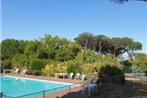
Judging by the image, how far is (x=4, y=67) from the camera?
101 feet

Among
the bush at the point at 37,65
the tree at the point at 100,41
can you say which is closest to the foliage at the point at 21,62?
the bush at the point at 37,65

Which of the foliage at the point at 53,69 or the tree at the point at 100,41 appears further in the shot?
the tree at the point at 100,41

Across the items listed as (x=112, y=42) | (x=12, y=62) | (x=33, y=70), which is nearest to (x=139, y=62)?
(x=33, y=70)

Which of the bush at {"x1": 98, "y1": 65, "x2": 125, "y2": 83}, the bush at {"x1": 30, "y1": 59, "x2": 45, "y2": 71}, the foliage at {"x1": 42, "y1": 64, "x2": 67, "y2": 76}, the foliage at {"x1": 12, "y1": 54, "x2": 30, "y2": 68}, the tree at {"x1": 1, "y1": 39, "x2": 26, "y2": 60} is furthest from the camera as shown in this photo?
the tree at {"x1": 1, "y1": 39, "x2": 26, "y2": 60}

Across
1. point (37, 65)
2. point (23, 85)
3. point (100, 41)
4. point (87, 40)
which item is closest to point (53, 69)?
point (37, 65)

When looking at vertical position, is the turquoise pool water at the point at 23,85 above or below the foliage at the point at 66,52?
below

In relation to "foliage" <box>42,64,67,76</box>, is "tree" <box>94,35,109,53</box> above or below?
above

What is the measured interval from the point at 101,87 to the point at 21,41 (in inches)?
1046

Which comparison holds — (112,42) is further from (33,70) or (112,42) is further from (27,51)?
(33,70)

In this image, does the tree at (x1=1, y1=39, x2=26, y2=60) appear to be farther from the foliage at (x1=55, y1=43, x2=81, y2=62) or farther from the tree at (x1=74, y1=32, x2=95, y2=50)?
the tree at (x1=74, y1=32, x2=95, y2=50)

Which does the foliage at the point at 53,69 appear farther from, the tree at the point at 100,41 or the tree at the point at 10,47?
the tree at the point at 100,41

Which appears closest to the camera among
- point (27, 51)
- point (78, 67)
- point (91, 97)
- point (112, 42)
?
point (91, 97)

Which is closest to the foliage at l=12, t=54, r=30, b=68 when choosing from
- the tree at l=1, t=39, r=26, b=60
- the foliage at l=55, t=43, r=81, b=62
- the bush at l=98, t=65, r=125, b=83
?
the foliage at l=55, t=43, r=81, b=62

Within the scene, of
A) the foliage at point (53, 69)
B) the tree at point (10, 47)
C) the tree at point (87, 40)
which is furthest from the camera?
the tree at point (87, 40)
